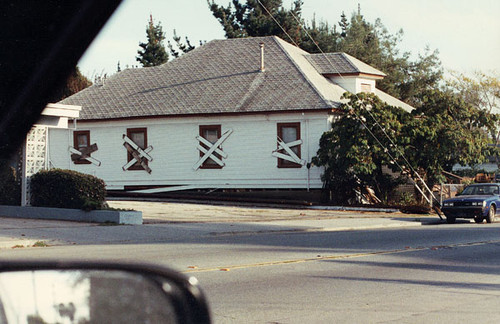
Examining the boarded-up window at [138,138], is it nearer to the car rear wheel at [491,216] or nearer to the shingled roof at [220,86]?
the shingled roof at [220,86]

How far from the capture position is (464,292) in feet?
31.4

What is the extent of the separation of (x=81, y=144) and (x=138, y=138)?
10.3 feet

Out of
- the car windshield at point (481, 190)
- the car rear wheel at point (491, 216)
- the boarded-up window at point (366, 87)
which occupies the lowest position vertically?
the car rear wheel at point (491, 216)

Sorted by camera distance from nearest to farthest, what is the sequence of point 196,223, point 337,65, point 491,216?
1. point 196,223
2. point 491,216
3. point 337,65

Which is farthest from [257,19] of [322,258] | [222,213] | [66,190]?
[322,258]

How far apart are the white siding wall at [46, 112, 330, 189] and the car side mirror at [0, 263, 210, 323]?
29.8 metres

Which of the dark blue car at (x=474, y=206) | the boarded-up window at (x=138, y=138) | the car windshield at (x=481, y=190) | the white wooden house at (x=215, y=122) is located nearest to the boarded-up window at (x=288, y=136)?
the white wooden house at (x=215, y=122)

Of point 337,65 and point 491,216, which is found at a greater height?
point 337,65

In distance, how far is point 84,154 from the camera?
116ft

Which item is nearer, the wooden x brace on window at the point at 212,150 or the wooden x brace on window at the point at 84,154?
the wooden x brace on window at the point at 212,150

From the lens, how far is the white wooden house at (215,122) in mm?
32250

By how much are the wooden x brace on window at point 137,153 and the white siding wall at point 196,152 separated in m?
0.23

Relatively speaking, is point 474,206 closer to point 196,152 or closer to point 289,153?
point 289,153

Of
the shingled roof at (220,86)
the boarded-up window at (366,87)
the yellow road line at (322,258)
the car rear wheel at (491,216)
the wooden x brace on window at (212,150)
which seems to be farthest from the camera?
the boarded-up window at (366,87)
